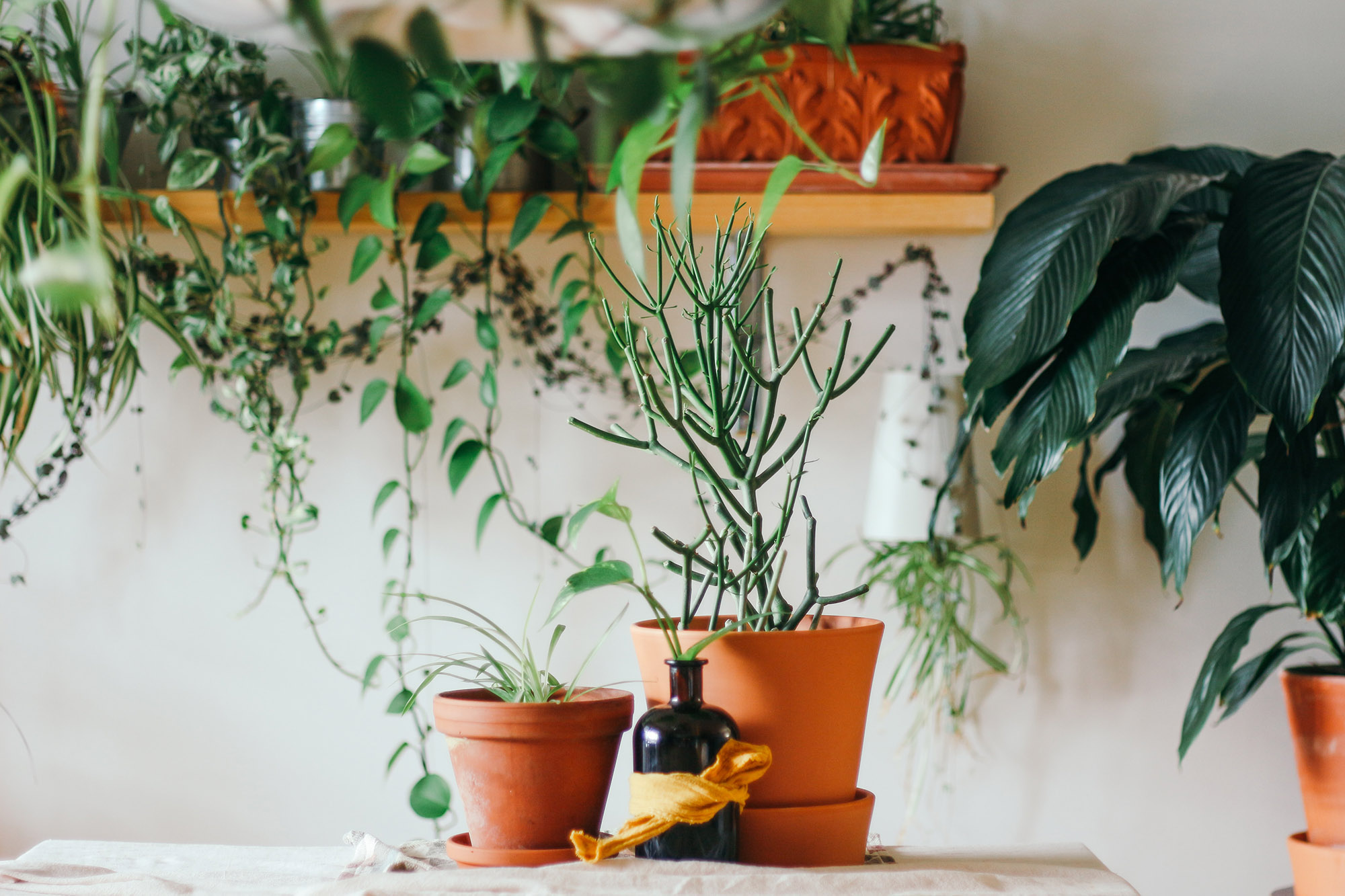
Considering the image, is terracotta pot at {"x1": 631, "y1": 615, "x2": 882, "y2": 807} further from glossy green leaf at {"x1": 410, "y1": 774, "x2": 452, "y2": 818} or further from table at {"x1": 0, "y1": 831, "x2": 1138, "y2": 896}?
glossy green leaf at {"x1": 410, "y1": 774, "x2": 452, "y2": 818}

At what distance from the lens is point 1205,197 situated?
4.85ft

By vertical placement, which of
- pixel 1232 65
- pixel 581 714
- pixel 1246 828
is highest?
pixel 1232 65

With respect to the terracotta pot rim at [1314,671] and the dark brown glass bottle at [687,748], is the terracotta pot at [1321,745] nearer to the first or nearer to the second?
the terracotta pot rim at [1314,671]

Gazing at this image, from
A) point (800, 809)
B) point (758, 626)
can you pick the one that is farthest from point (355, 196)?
point (800, 809)

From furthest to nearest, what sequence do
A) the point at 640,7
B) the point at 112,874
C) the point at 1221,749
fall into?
the point at 1221,749
the point at 112,874
the point at 640,7

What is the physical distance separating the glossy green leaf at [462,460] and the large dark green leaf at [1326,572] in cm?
112

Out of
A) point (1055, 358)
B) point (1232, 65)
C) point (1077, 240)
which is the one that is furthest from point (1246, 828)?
point (1232, 65)

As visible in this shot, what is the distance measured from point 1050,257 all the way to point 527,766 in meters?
0.85

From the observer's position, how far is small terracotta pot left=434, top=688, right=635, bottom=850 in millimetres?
692

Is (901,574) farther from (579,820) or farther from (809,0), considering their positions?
(809,0)

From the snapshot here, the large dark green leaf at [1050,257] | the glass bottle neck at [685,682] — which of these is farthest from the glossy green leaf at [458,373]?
the glass bottle neck at [685,682]

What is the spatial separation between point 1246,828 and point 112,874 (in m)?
1.64

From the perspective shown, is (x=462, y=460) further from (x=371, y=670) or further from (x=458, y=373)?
(x=371, y=670)

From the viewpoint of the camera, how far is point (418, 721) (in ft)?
5.31
